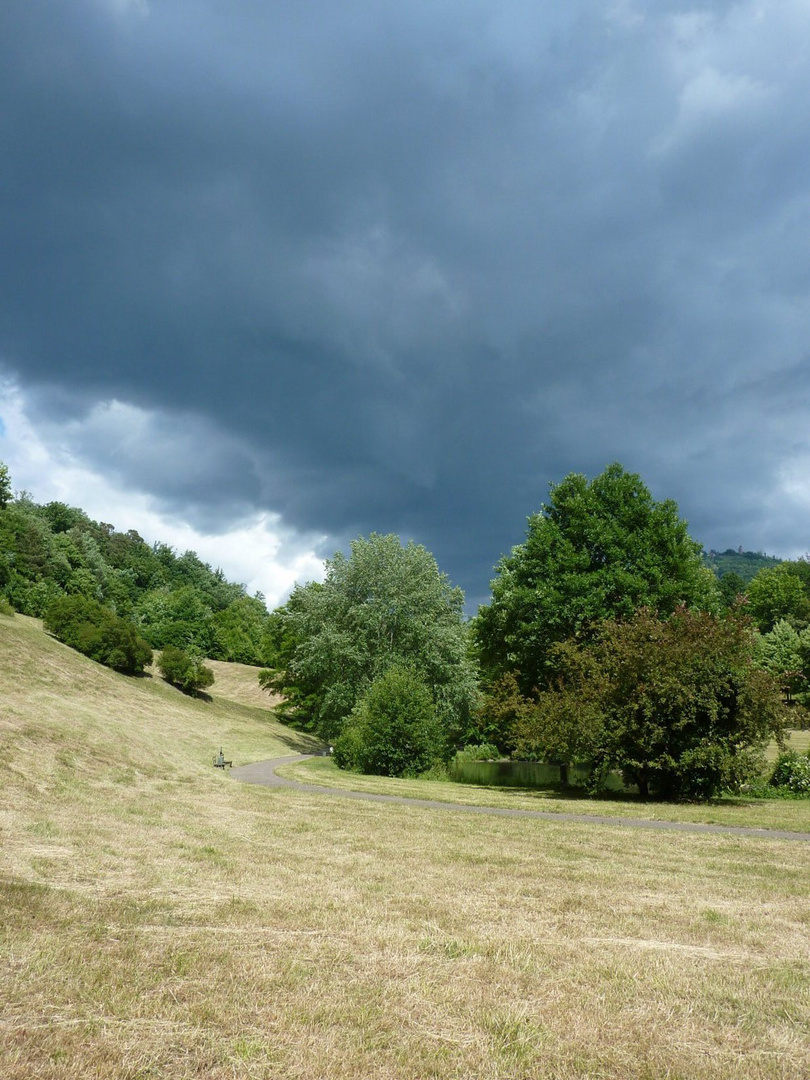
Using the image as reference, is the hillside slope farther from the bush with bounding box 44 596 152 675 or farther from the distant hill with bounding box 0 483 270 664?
the distant hill with bounding box 0 483 270 664

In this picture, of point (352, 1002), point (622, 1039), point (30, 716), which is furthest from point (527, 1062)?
point (30, 716)

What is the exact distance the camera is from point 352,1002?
446 centimetres

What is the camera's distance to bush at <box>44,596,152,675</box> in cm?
5247

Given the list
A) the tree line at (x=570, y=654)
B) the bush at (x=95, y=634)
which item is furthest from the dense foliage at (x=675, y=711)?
the bush at (x=95, y=634)

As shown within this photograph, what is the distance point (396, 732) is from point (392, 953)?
24092 millimetres

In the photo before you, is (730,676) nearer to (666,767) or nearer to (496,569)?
(666,767)

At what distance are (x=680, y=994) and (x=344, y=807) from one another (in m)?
12.3

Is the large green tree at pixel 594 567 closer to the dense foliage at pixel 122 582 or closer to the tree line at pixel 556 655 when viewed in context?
the tree line at pixel 556 655

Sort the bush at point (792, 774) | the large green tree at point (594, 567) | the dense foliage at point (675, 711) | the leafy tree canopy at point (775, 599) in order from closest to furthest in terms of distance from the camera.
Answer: the dense foliage at point (675, 711) → the bush at point (792, 774) → the large green tree at point (594, 567) → the leafy tree canopy at point (775, 599)

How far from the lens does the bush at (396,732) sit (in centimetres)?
2892

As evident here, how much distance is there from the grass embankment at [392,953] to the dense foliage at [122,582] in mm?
59008

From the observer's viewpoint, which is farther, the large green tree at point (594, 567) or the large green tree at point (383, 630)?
the large green tree at point (383, 630)

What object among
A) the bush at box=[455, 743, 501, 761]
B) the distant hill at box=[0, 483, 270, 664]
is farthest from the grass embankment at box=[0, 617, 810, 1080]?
the distant hill at box=[0, 483, 270, 664]

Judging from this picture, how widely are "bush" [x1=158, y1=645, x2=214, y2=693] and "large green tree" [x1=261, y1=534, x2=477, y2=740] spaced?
857 inches
